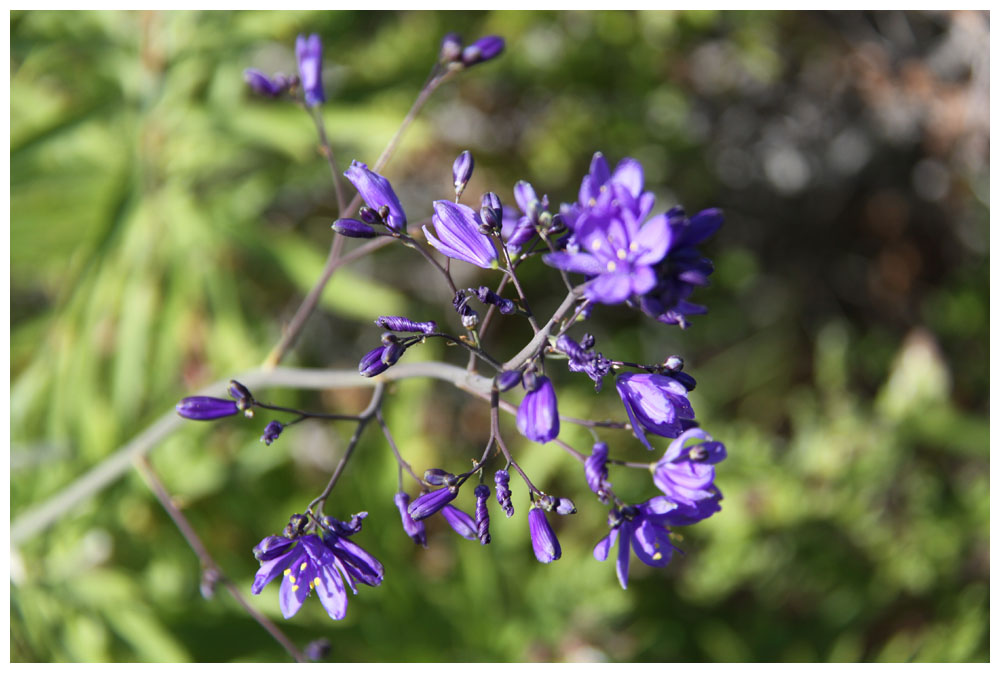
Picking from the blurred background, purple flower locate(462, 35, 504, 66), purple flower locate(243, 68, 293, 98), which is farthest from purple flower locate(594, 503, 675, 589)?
the blurred background

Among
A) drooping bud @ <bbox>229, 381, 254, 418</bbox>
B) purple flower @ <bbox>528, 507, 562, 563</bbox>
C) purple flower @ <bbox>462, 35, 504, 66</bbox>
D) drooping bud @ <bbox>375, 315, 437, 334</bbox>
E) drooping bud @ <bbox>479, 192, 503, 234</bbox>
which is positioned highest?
purple flower @ <bbox>462, 35, 504, 66</bbox>

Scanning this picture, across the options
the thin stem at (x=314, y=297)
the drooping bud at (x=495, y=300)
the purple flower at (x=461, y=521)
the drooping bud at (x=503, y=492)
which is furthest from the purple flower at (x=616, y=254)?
the thin stem at (x=314, y=297)

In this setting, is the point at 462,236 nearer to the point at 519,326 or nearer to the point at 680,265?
the point at 680,265

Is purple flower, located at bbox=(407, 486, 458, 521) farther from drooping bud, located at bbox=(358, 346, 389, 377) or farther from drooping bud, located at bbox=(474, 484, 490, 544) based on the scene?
drooping bud, located at bbox=(358, 346, 389, 377)

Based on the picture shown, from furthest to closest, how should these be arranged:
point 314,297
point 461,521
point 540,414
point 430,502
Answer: point 314,297, point 461,521, point 430,502, point 540,414

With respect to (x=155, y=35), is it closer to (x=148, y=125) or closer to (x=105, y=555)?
(x=148, y=125)

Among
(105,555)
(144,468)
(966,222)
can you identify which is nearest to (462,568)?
(105,555)

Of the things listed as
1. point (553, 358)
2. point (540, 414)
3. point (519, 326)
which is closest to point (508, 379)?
point (540, 414)
